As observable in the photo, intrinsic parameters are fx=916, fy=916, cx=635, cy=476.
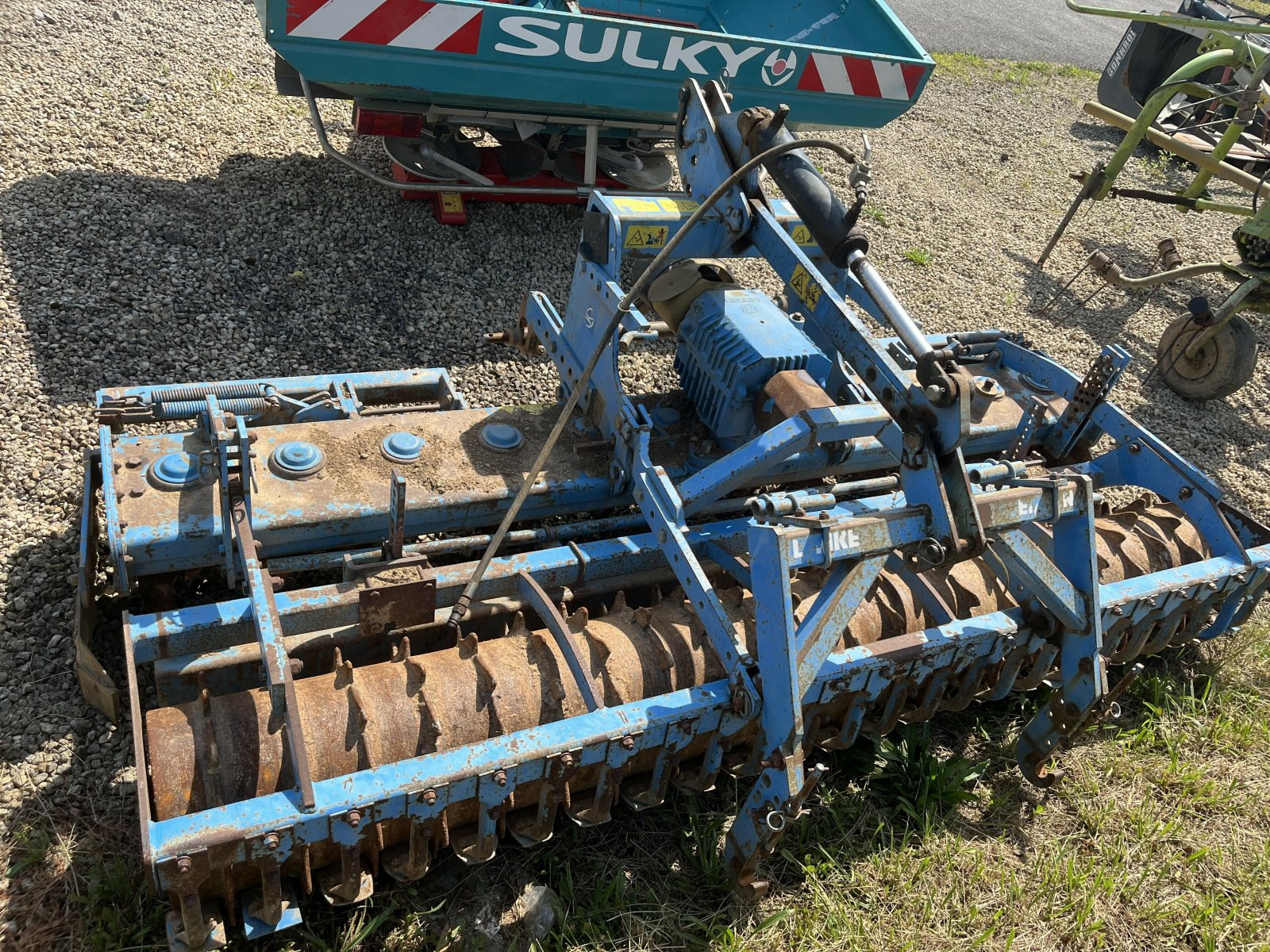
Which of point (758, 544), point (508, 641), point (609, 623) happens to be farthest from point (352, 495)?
point (758, 544)

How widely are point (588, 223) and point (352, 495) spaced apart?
133 centimetres

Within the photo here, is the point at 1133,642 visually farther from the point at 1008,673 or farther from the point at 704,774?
the point at 704,774

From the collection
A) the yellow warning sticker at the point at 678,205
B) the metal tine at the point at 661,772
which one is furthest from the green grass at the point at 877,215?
the metal tine at the point at 661,772

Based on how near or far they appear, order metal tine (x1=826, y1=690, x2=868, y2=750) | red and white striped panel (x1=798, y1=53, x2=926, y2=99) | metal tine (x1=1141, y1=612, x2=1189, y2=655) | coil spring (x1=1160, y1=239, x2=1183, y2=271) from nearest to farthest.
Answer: metal tine (x1=826, y1=690, x2=868, y2=750)
metal tine (x1=1141, y1=612, x2=1189, y2=655)
red and white striped panel (x1=798, y1=53, x2=926, y2=99)
coil spring (x1=1160, y1=239, x2=1183, y2=271)

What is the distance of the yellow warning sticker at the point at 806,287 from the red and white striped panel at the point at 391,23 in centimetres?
251

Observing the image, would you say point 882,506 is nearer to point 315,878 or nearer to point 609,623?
point 609,623

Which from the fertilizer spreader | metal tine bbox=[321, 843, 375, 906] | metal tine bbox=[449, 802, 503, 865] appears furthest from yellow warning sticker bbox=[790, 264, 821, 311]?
the fertilizer spreader

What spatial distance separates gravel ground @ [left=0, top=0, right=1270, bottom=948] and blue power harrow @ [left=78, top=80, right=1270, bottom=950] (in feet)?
1.10

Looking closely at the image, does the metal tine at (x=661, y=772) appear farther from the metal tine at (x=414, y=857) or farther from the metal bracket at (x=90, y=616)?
the metal bracket at (x=90, y=616)

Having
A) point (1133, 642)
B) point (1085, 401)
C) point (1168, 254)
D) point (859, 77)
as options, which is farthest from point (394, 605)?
point (1168, 254)

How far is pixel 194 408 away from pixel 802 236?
104 inches

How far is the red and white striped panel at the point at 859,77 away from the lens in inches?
212

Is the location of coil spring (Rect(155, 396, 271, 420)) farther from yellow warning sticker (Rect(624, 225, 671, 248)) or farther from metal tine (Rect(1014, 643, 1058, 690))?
metal tine (Rect(1014, 643, 1058, 690))

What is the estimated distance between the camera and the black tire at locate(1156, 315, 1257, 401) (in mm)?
5766
